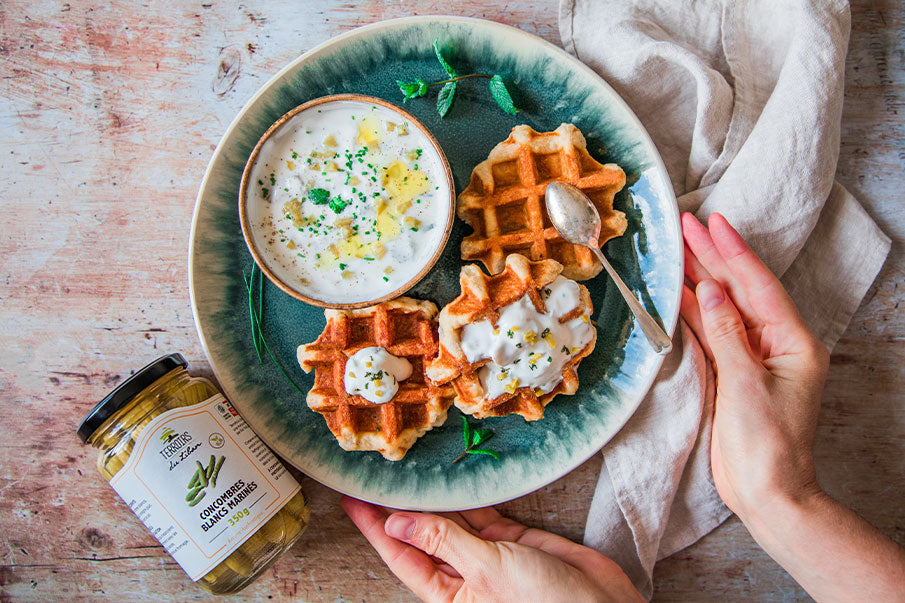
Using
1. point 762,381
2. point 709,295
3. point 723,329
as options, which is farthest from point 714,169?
point 762,381

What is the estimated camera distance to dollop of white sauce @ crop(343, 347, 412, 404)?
78.6 inches

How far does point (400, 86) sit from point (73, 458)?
2.01m

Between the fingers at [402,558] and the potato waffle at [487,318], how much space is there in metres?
0.62

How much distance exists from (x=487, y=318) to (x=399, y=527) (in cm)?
88

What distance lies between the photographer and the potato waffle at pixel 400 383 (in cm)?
205

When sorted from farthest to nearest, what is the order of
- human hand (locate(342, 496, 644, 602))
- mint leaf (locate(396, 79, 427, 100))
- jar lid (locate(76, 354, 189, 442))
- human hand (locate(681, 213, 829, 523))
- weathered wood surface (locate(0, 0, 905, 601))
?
weathered wood surface (locate(0, 0, 905, 601)) → mint leaf (locate(396, 79, 427, 100)) → human hand (locate(342, 496, 644, 602)) → human hand (locate(681, 213, 829, 523)) → jar lid (locate(76, 354, 189, 442))

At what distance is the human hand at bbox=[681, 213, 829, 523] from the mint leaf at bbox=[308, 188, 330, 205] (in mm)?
1337

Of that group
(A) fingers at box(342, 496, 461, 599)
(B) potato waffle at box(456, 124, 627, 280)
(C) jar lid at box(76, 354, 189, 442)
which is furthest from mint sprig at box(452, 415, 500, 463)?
(C) jar lid at box(76, 354, 189, 442)

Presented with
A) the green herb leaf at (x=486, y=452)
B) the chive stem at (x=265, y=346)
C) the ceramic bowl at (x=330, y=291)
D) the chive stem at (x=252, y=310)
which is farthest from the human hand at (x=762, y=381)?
the chive stem at (x=252, y=310)

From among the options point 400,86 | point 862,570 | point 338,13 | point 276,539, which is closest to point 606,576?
point 862,570

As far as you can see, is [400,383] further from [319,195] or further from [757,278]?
[757,278]

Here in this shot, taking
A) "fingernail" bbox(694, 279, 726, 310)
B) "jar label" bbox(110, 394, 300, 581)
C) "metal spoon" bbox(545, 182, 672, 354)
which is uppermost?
"metal spoon" bbox(545, 182, 672, 354)

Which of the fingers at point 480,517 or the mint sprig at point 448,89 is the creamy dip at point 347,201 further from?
the fingers at point 480,517

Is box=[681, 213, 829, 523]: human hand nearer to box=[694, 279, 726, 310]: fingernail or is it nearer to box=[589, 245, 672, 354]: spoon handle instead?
box=[694, 279, 726, 310]: fingernail
